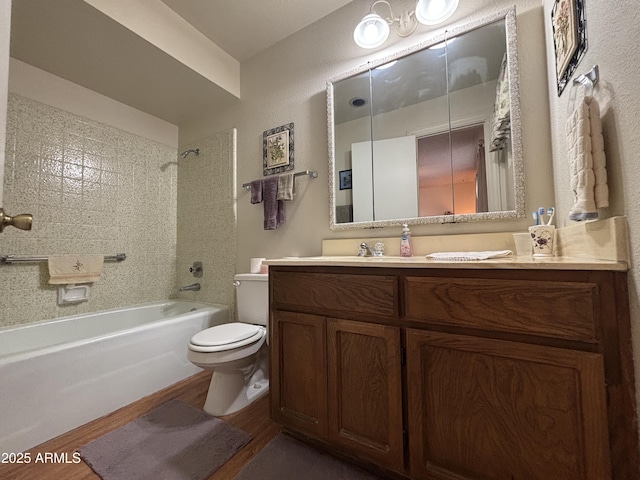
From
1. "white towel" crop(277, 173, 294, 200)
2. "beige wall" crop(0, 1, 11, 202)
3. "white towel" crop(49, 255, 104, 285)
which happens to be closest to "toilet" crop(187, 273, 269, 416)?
"white towel" crop(277, 173, 294, 200)

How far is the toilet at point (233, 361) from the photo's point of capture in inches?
54.3

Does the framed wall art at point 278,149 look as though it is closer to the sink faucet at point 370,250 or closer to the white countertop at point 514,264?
the sink faucet at point 370,250

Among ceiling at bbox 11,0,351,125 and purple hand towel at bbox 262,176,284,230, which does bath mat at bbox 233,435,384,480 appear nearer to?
purple hand towel at bbox 262,176,284,230

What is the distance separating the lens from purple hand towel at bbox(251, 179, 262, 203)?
2.02 m

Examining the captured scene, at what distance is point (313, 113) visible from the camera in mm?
1877

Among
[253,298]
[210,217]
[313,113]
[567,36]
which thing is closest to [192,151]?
[210,217]

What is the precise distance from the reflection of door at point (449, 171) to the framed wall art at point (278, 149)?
930 millimetres

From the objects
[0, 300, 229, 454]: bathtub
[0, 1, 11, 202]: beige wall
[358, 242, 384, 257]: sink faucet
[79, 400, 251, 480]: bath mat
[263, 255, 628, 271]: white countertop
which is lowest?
[79, 400, 251, 480]: bath mat

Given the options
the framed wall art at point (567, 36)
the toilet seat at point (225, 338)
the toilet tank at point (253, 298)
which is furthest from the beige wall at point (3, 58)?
the framed wall art at point (567, 36)

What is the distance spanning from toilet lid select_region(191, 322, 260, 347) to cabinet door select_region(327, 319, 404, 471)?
0.62 meters

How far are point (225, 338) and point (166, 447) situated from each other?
51cm

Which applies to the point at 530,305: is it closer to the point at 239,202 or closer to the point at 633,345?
the point at 633,345

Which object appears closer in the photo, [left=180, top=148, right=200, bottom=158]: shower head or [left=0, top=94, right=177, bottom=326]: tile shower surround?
[left=0, top=94, right=177, bottom=326]: tile shower surround

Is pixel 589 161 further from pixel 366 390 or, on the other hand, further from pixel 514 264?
pixel 366 390
